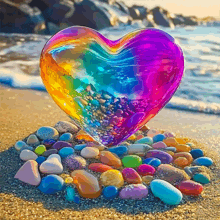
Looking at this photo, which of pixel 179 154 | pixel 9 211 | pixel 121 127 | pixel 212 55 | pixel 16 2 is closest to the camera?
pixel 9 211

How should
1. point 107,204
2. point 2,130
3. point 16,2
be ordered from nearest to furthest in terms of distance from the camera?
point 107,204
point 2,130
point 16,2

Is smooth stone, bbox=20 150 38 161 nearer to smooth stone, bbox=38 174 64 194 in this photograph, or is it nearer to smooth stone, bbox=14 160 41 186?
smooth stone, bbox=14 160 41 186

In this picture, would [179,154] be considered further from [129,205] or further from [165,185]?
[129,205]

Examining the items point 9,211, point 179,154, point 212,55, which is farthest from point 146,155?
point 212,55

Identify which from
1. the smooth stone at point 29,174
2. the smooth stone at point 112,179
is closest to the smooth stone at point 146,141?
the smooth stone at point 112,179

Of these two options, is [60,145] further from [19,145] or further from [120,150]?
[120,150]

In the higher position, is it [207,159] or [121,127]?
[121,127]
